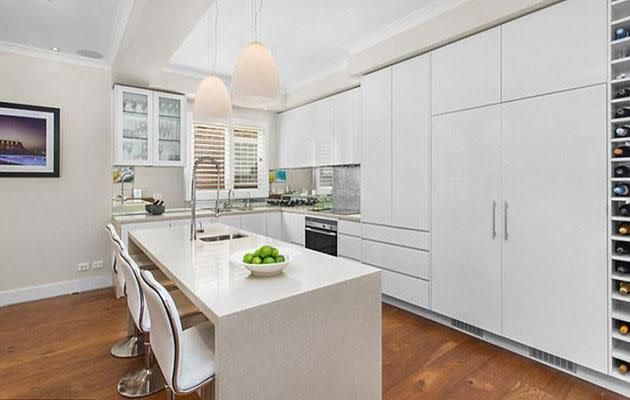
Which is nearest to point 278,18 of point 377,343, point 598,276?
point 377,343

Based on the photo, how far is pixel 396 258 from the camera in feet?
10.9

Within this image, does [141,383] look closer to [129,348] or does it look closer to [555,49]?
[129,348]

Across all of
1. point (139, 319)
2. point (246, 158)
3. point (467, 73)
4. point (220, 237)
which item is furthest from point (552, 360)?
point (246, 158)

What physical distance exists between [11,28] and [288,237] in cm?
369

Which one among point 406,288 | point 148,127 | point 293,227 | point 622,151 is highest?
point 148,127

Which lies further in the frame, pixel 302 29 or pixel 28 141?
pixel 28 141

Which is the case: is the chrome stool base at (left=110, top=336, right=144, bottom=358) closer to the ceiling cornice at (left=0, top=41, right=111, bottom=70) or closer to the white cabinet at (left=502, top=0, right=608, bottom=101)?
the ceiling cornice at (left=0, top=41, right=111, bottom=70)

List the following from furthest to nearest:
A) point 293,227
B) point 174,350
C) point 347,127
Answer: point 293,227 → point 347,127 → point 174,350

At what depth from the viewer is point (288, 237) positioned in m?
4.88

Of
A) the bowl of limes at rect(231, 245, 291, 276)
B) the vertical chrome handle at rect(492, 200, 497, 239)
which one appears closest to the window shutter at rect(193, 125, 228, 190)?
the bowl of limes at rect(231, 245, 291, 276)

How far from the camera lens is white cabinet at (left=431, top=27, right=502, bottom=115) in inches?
99.3

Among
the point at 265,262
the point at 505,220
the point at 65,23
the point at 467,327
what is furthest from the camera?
the point at 65,23

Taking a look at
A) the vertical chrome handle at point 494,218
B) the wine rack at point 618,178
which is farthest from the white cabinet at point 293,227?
the wine rack at point 618,178

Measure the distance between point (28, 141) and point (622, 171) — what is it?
5.10 meters
